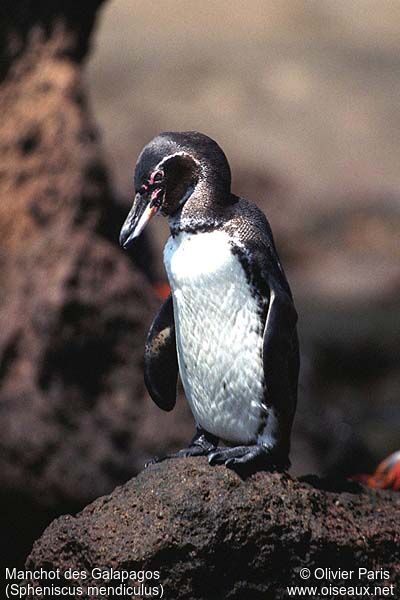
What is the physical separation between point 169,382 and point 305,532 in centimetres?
98

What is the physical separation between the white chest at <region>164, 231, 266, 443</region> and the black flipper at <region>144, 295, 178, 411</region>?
0.76ft

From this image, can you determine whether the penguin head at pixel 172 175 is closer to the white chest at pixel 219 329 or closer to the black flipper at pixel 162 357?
the white chest at pixel 219 329

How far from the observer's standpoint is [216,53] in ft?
76.0

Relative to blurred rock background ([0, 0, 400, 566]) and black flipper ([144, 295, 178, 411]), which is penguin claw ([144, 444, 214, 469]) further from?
blurred rock background ([0, 0, 400, 566])

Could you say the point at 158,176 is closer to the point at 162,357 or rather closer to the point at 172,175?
the point at 172,175

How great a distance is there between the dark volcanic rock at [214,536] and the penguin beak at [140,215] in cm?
92

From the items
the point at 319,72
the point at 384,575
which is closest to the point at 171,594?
the point at 384,575

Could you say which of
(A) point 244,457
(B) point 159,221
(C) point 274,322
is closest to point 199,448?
(A) point 244,457

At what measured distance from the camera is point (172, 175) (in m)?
4.35

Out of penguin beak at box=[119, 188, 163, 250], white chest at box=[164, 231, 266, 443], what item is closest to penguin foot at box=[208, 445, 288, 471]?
white chest at box=[164, 231, 266, 443]

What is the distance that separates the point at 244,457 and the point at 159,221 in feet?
46.3

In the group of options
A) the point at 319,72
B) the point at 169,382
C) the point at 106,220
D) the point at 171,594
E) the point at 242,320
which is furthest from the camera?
the point at 319,72

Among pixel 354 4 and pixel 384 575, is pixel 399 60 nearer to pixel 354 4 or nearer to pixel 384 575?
pixel 354 4

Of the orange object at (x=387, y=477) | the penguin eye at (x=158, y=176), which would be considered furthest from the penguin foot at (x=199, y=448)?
the orange object at (x=387, y=477)
